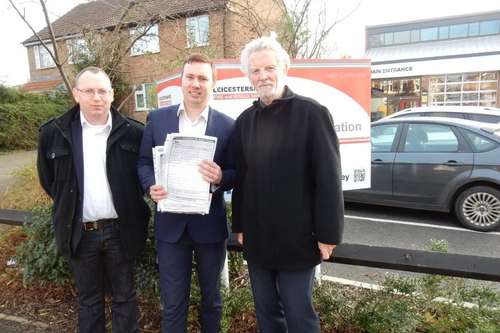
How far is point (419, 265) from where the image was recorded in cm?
231

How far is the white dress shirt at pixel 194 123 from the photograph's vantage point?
218 cm

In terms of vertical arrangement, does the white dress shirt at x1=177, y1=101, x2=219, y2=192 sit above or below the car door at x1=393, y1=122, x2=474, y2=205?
above

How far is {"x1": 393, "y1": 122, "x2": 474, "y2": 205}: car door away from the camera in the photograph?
541cm

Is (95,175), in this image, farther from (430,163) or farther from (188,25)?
(430,163)

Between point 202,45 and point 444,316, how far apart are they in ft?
16.9

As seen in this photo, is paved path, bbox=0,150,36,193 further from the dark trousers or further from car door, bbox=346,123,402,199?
the dark trousers

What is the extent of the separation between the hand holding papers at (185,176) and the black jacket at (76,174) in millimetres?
383

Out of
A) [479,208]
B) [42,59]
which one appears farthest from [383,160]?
[42,59]

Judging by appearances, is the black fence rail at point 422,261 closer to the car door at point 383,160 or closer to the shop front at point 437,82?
the car door at point 383,160

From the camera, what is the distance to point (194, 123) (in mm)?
2188

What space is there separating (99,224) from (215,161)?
85cm

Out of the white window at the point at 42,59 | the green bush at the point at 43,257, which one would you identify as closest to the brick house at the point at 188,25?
the green bush at the point at 43,257

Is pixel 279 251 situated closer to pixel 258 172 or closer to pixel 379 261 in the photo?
pixel 258 172

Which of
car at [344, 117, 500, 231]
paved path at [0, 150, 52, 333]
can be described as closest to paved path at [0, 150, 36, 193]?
paved path at [0, 150, 52, 333]
